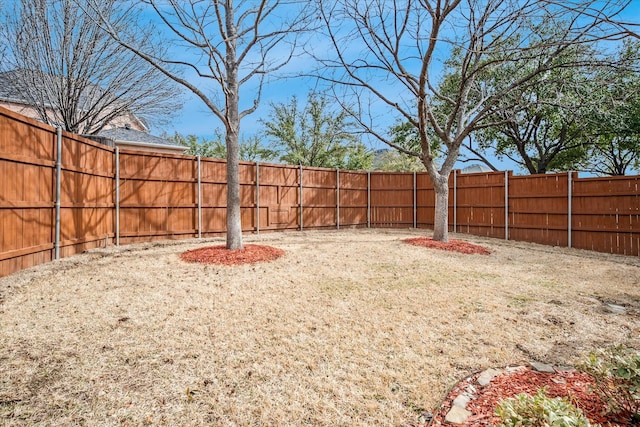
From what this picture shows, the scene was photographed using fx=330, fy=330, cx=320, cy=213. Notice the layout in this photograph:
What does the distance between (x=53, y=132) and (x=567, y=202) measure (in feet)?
37.5

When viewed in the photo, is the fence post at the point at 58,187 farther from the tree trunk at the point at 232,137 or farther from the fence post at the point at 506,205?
the fence post at the point at 506,205

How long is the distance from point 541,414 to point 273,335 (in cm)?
214

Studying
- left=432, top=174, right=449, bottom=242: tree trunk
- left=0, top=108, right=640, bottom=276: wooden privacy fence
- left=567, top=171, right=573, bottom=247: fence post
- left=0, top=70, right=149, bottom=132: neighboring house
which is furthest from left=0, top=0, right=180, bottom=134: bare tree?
left=567, top=171, right=573, bottom=247: fence post

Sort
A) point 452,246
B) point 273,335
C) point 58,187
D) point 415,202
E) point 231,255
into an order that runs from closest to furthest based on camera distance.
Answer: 1. point 273,335
2. point 58,187
3. point 231,255
4. point 452,246
5. point 415,202

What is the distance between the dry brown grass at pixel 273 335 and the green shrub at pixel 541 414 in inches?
24.6

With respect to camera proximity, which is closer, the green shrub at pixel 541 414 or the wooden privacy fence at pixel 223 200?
the green shrub at pixel 541 414

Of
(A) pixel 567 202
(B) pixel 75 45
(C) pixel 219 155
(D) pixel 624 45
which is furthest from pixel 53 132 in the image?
(C) pixel 219 155

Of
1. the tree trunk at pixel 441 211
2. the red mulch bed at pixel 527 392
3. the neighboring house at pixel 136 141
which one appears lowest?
the red mulch bed at pixel 527 392

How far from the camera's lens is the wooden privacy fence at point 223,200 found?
192 inches

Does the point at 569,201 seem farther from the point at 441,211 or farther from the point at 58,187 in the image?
the point at 58,187

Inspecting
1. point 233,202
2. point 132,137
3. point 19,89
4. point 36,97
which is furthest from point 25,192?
point 132,137

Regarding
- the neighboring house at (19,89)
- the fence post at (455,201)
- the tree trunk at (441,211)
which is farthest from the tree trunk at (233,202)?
the fence post at (455,201)

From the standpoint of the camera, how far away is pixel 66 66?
9.59 meters

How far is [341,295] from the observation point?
4.23 meters
